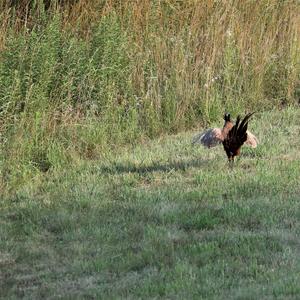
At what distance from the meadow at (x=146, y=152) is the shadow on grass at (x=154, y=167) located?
0.07 ft

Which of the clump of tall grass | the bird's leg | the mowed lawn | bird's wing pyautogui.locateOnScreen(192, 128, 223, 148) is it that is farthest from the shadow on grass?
the clump of tall grass

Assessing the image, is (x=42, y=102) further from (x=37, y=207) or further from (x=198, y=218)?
(x=198, y=218)

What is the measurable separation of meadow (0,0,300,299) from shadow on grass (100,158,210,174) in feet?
0.07

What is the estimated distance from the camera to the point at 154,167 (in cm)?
789

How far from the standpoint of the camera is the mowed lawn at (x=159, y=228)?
5.01 meters

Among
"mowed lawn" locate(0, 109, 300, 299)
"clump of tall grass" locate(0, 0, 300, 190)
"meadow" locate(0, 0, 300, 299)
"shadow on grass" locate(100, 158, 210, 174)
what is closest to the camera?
"mowed lawn" locate(0, 109, 300, 299)

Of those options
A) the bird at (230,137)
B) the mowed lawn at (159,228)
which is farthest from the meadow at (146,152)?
the bird at (230,137)

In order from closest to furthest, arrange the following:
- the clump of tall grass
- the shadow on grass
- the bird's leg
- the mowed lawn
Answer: the mowed lawn → the bird's leg → the shadow on grass → the clump of tall grass

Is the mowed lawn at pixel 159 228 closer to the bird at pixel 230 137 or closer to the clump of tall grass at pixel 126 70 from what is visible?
the bird at pixel 230 137

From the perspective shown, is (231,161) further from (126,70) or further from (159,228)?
(126,70)

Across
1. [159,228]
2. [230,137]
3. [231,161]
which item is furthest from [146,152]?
[159,228]

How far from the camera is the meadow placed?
527 centimetres

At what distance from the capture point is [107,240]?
5.83 meters

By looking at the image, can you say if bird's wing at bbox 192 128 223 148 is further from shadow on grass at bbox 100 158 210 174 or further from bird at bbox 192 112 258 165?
shadow on grass at bbox 100 158 210 174
